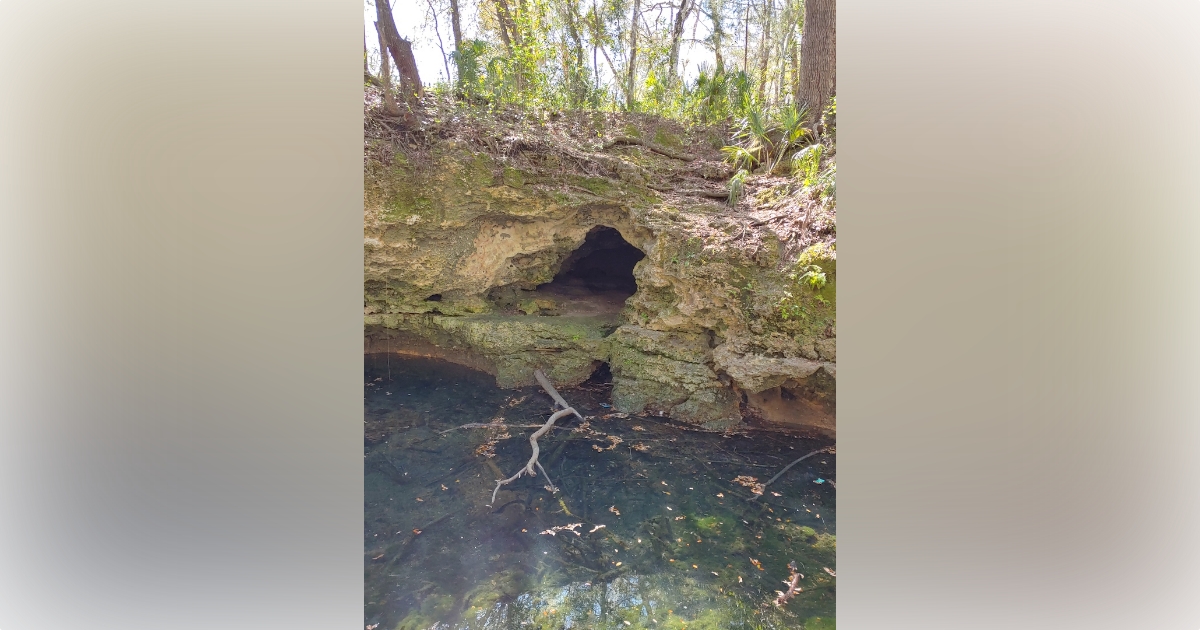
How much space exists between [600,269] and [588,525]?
220 inches

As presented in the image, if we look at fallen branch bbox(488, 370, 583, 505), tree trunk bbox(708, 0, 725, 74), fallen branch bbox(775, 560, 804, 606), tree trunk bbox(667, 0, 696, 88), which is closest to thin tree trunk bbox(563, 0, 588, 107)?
tree trunk bbox(667, 0, 696, 88)

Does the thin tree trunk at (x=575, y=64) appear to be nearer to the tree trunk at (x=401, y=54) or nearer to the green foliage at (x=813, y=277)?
the tree trunk at (x=401, y=54)

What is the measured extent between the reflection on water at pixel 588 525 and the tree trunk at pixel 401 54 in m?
4.45

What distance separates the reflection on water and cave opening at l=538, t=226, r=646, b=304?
8.68 feet

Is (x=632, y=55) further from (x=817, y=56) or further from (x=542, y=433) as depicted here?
(x=542, y=433)

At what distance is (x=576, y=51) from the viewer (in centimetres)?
942

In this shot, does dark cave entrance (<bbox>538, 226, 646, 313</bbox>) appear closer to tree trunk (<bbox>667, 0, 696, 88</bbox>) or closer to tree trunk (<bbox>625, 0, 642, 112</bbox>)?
tree trunk (<bbox>625, 0, 642, 112</bbox>)

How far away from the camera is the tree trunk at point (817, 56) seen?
6.27 metres

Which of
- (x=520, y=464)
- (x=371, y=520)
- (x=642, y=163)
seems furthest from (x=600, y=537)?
(x=642, y=163)

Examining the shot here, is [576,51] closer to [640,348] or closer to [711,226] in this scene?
[711,226]

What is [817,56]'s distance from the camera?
642 centimetres

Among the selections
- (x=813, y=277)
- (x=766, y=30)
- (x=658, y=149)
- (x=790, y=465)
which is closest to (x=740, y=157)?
(x=658, y=149)
